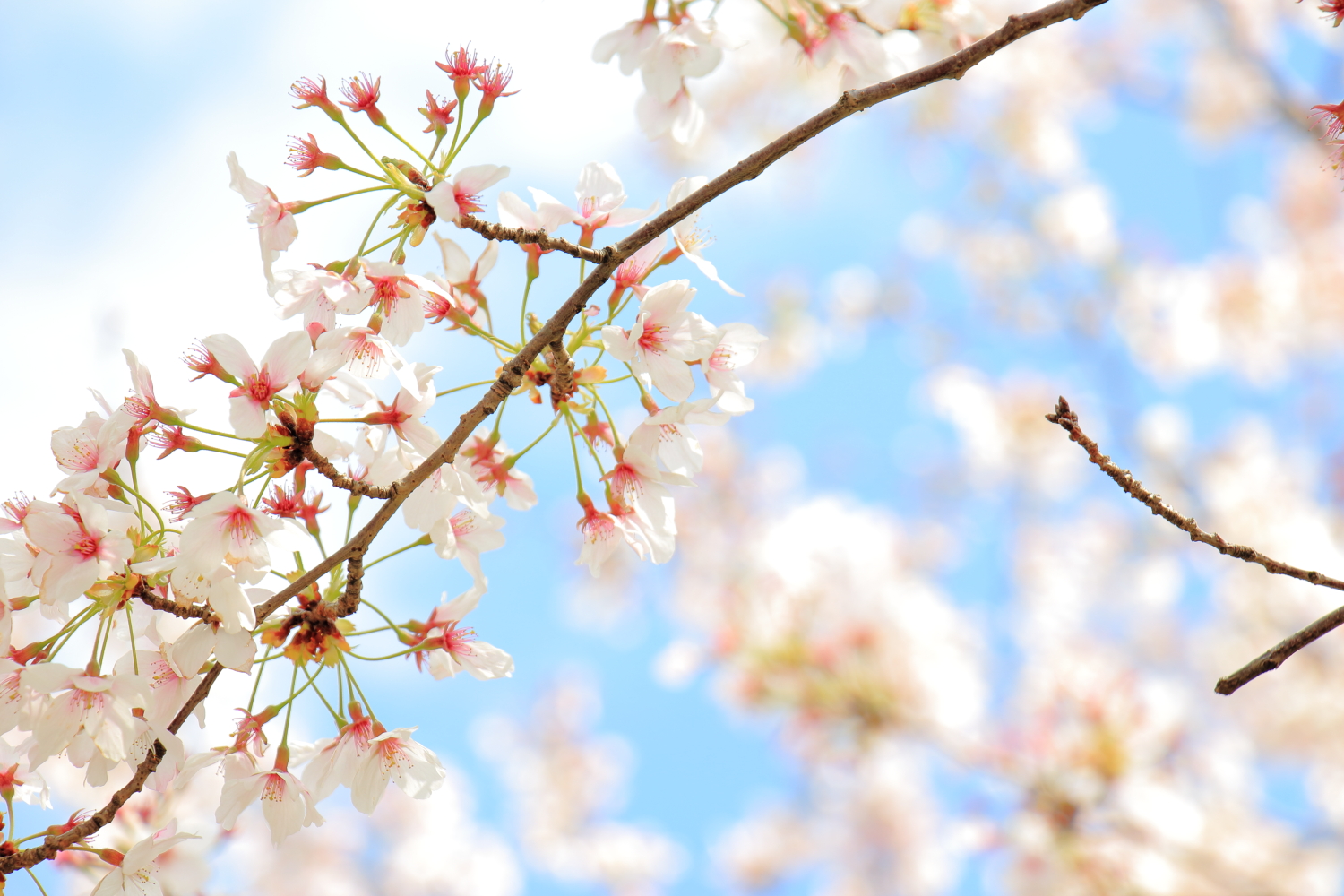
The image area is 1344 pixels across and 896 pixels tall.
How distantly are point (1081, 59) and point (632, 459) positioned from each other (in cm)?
752

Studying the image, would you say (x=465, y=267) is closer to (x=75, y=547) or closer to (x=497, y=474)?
(x=497, y=474)

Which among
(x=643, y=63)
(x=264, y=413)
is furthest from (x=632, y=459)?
(x=643, y=63)

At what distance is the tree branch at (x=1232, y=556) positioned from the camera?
95 cm

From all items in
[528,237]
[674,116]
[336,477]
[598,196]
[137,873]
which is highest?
[674,116]

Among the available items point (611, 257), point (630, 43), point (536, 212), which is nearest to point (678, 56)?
point (630, 43)

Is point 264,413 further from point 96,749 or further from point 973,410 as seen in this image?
point 973,410

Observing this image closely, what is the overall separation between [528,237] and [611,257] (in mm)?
167

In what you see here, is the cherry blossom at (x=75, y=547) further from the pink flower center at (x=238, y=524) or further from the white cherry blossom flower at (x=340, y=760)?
the white cherry blossom flower at (x=340, y=760)

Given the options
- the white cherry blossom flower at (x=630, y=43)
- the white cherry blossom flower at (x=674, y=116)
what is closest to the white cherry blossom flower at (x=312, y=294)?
the white cherry blossom flower at (x=630, y=43)

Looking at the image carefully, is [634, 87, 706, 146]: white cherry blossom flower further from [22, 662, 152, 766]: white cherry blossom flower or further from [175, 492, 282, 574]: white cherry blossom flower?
[22, 662, 152, 766]: white cherry blossom flower

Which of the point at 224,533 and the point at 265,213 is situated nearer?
the point at 224,533

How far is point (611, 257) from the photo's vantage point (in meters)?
1.09

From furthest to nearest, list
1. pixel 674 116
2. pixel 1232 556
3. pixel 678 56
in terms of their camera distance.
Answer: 1. pixel 674 116
2. pixel 678 56
3. pixel 1232 556

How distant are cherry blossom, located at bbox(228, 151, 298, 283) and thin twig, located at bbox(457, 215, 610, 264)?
27 cm
